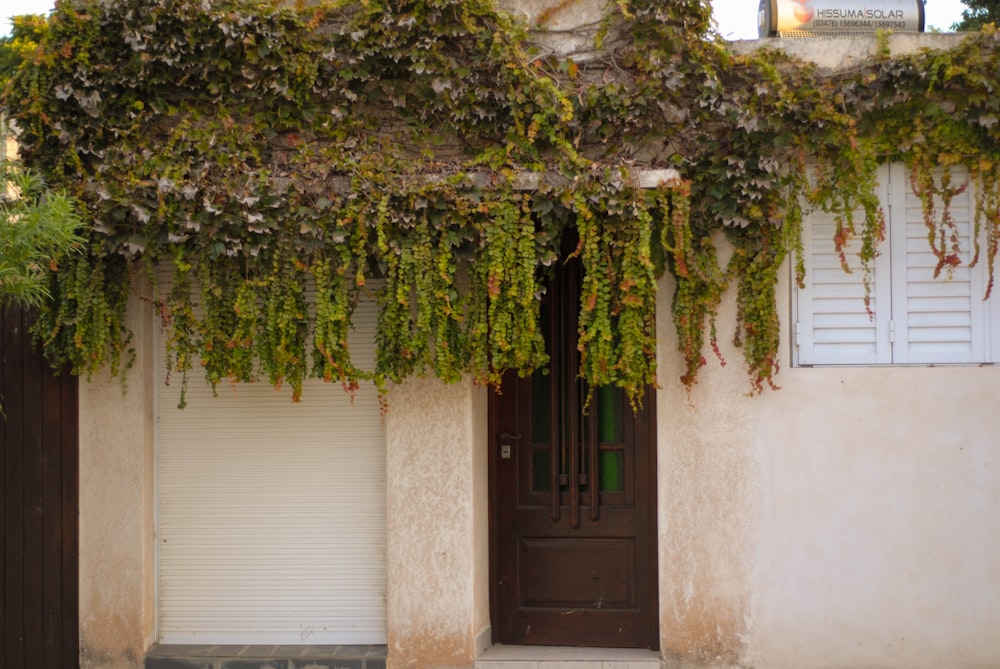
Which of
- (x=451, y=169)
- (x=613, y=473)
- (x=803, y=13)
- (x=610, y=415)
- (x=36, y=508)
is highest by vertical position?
(x=803, y=13)

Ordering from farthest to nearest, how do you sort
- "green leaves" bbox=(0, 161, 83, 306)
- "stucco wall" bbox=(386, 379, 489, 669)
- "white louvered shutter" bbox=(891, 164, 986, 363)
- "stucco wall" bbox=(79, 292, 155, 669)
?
1. "stucco wall" bbox=(79, 292, 155, 669)
2. "stucco wall" bbox=(386, 379, 489, 669)
3. "white louvered shutter" bbox=(891, 164, 986, 363)
4. "green leaves" bbox=(0, 161, 83, 306)

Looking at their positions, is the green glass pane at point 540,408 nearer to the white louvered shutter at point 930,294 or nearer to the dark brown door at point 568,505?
the dark brown door at point 568,505

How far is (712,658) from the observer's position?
21.9ft

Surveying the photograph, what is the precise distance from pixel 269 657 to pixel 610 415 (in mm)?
2626

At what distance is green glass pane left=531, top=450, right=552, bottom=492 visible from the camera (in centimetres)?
724

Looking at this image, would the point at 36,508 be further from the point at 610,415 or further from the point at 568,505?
the point at 610,415

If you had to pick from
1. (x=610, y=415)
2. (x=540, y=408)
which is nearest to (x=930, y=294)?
(x=610, y=415)

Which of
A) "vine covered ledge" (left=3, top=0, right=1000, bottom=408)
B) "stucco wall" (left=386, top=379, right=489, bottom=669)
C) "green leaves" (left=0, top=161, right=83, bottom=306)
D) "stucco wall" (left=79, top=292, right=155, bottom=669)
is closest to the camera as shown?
"green leaves" (left=0, top=161, right=83, bottom=306)

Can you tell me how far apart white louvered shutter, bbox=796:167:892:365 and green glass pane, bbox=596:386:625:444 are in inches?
46.4

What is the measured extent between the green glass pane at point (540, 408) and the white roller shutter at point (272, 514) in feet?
3.26

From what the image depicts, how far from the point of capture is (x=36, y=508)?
709cm

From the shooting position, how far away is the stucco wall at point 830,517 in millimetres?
6566

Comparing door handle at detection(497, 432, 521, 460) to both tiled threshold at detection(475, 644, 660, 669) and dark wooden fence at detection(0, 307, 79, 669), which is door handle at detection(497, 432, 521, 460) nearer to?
tiled threshold at detection(475, 644, 660, 669)

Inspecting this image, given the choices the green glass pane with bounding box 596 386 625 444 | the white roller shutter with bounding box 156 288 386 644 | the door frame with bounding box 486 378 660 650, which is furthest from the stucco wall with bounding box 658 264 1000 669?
the white roller shutter with bounding box 156 288 386 644
